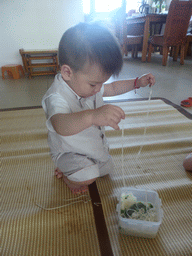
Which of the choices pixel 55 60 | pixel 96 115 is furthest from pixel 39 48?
pixel 96 115

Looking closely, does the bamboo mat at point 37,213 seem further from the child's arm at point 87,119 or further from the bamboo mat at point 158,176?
the child's arm at point 87,119

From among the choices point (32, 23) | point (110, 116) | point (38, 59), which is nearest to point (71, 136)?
point (110, 116)

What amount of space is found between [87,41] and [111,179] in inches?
20.2

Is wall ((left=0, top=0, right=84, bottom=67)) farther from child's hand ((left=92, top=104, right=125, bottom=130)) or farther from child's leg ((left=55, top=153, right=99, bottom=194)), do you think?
child's hand ((left=92, top=104, right=125, bottom=130))

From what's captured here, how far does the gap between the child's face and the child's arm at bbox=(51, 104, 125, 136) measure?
96 millimetres

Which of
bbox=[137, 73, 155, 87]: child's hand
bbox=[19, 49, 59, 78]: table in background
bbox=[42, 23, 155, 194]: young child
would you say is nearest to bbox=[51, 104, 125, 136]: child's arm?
bbox=[42, 23, 155, 194]: young child

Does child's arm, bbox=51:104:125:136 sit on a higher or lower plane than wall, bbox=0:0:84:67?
lower

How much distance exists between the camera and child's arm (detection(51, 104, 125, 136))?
427 mm

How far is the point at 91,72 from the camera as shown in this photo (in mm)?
486

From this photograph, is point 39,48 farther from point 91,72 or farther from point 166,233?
point 166,233

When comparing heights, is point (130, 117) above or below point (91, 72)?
below

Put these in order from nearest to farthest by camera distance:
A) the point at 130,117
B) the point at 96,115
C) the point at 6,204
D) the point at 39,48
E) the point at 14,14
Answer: the point at 96,115 → the point at 6,204 → the point at 130,117 → the point at 14,14 → the point at 39,48

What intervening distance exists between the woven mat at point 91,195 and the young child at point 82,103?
0.33 feet

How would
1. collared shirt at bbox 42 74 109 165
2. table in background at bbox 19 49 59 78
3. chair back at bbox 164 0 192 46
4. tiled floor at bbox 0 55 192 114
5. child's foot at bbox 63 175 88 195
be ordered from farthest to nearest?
chair back at bbox 164 0 192 46 < table in background at bbox 19 49 59 78 < tiled floor at bbox 0 55 192 114 < child's foot at bbox 63 175 88 195 < collared shirt at bbox 42 74 109 165
